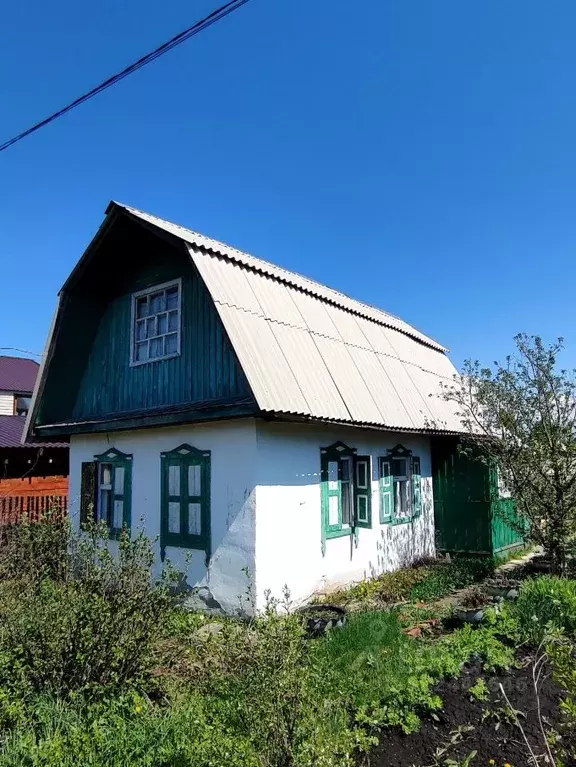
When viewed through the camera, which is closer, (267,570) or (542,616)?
(542,616)

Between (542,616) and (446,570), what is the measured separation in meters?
4.82

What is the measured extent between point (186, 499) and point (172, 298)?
11.2 ft

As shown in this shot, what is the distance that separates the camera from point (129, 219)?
932 cm

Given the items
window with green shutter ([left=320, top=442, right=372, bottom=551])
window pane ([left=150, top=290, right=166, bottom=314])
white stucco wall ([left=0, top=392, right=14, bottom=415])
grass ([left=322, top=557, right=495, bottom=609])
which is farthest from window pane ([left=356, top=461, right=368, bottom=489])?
white stucco wall ([left=0, top=392, right=14, bottom=415])

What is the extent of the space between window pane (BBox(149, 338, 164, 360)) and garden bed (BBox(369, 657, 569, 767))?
6.85 metres

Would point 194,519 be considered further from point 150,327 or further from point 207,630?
point 150,327

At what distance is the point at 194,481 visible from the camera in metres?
8.59

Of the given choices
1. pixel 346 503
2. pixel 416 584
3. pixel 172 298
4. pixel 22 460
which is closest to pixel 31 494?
pixel 22 460

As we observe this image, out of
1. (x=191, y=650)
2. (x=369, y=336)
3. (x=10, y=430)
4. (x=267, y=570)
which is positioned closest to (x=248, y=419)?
(x=267, y=570)

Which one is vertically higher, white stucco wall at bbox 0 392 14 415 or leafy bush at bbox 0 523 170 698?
white stucco wall at bbox 0 392 14 415

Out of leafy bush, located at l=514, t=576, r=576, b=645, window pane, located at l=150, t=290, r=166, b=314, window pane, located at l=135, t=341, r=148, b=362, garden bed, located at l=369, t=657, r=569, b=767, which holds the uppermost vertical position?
window pane, located at l=150, t=290, r=166, b=314

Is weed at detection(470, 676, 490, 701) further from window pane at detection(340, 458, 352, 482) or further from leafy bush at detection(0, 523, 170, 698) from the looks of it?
window pane at detection(340, 458, 352, 482)

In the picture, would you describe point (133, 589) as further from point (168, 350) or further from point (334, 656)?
point (168, 350)

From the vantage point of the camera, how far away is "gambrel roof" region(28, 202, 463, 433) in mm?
7918
